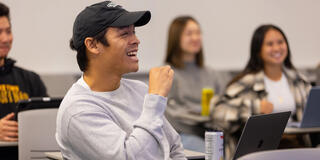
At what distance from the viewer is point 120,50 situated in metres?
2.33

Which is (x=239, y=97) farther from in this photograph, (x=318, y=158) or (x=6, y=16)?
(x=318, y=158)

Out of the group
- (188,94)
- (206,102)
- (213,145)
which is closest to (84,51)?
(213,145)

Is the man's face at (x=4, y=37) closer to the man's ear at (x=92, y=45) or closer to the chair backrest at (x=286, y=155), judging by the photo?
the man's ear at (x=92, y=45)

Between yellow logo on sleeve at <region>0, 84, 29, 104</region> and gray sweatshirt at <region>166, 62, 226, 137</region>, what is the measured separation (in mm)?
1471

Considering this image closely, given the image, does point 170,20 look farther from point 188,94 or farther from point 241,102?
point 241,102

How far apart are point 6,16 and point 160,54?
2449 millimetres

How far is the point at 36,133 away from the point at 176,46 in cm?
286

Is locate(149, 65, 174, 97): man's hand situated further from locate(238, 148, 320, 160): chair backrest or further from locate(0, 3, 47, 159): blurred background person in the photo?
locate(0, 3, 47, 159): blurred background person

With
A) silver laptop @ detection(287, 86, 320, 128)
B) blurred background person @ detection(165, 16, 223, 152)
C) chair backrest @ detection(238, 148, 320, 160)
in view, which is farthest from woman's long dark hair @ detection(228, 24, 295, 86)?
chair backrest @ detection(238, 148, 320, 160)

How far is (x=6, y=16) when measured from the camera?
3854 mm

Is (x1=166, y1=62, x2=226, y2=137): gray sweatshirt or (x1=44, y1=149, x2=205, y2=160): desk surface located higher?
(x1=44, y1=149, x2=205, y2=160): desk surface

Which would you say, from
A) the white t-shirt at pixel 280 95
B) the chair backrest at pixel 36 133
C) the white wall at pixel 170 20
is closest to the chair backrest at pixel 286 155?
the chair backrest at pixel 36 133

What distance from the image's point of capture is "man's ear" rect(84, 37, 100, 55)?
2336 mm

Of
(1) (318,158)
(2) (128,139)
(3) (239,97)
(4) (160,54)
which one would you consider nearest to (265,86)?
(3) (239,97)
